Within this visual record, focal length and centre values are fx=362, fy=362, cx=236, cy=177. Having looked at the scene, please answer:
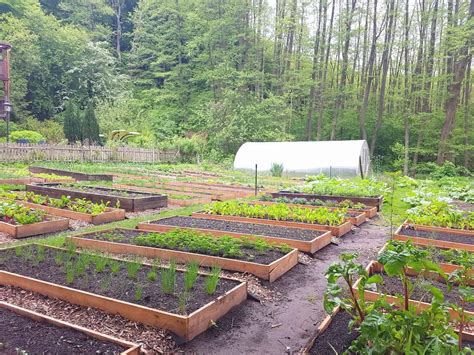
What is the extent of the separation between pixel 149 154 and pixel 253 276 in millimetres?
20913

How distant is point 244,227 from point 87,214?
3.28 m

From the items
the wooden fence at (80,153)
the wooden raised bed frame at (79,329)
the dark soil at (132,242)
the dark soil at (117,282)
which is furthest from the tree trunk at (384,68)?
the wooden raised bed frame at (79,329)

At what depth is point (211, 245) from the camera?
497cm

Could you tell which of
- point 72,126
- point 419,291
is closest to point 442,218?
point 419,291

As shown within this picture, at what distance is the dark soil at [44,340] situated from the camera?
8.80 feet

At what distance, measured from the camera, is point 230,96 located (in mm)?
27797

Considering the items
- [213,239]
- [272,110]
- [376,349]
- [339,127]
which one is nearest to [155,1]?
[272,110]

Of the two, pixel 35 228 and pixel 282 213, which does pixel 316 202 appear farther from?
pixel 35 228

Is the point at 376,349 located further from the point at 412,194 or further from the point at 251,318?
the point at 412,194

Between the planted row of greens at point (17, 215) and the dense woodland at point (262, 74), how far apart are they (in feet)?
61.8

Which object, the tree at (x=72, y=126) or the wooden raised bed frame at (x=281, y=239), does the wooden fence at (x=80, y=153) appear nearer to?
the tree at (x=72, y=126)

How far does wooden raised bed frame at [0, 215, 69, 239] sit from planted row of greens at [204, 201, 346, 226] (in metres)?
2.97

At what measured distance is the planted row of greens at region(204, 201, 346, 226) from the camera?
23.8 feet

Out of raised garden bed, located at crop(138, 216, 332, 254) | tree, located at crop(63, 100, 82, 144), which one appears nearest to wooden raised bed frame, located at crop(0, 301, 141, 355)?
raised garden bed, located at crop(138, 216, 332, 254)
